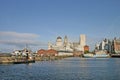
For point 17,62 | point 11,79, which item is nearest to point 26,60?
point 17,62

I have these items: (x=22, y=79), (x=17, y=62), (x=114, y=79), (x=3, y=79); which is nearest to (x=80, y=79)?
(x=114, y=79)

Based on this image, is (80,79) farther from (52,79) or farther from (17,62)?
(17,62)

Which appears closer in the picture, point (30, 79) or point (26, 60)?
point (30, 79)

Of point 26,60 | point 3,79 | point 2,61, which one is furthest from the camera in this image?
point 26,60

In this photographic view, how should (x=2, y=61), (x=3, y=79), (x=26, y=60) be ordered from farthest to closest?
1. (x=26, y=60)
2. (x=2, y=61)
3. (x=3, y=79)

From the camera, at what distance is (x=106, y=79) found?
59719 mm

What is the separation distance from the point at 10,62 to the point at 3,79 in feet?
270

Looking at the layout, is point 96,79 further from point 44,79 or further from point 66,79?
point 44,79

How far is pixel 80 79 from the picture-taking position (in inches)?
2365

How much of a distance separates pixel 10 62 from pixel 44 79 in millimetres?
83335

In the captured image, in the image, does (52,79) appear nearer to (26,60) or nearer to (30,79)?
(30,79)

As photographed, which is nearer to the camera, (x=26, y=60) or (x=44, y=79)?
(x=44, y=79)

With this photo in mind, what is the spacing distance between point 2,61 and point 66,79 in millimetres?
85796

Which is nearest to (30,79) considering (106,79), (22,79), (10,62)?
(22,79)
